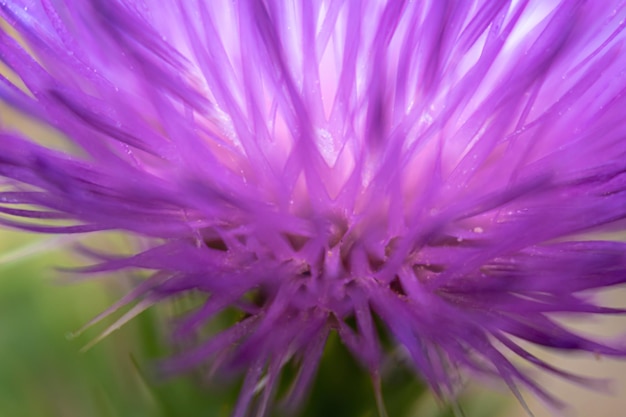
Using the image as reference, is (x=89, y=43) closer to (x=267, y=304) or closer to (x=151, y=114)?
(x=151, y=114)

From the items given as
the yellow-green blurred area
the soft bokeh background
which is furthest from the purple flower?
the yellow-green blurred area

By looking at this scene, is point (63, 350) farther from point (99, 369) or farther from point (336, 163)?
point (336, 163)

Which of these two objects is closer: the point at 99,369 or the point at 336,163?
the point at 336,163

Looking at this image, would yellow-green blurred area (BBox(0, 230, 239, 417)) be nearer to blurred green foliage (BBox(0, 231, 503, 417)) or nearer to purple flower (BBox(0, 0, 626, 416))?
blurred green foliage (BBox(0, 231, 503, 417))

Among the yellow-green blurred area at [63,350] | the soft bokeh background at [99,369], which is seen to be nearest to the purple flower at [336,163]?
the soft bokeh background at [99,369]

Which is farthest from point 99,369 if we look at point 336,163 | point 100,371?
point 336,163

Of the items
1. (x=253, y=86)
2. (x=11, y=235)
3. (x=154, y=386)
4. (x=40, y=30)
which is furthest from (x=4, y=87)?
(x=11, y=235)

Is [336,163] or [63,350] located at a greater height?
[336,163]

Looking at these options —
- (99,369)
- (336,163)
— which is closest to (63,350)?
(99,369)

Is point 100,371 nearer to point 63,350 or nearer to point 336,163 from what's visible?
Result: point 63,350
